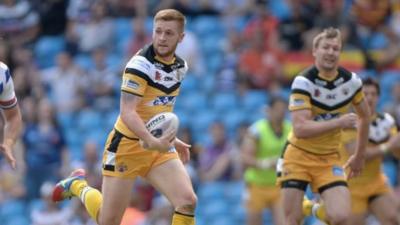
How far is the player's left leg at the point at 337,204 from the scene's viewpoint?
42.5 ft

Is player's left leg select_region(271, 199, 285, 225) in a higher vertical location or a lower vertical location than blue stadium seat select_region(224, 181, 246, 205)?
higher

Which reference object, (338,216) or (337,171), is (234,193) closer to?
(337,171)

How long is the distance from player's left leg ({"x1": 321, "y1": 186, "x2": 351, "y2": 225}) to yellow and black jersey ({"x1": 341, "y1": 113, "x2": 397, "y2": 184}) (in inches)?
52.9

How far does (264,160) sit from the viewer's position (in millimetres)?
17234

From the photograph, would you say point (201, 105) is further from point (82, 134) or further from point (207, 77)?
point (82, 134)

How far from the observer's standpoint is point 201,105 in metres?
20.0

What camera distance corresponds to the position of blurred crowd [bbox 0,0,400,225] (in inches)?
734

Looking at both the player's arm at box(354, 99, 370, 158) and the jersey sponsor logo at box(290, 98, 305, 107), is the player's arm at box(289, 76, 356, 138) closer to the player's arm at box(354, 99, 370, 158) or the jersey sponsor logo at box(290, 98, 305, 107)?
the jersey sponsor logo at box(290, 98, 305, 107)

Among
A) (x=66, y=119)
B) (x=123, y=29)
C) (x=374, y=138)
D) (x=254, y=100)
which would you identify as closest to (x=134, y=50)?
(x=123, y=29)

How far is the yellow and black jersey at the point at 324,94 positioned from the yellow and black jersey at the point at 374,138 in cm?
131

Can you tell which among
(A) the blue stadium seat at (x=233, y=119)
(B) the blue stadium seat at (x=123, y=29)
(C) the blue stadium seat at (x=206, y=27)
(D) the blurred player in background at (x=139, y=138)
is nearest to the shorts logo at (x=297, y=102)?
(D) the blurred player in background at (x=139, y=138)

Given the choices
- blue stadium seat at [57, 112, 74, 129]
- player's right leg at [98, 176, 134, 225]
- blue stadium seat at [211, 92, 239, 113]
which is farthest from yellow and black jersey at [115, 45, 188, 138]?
blue stadium seat at [57, 112, 74, 129]

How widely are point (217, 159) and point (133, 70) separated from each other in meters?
6.68

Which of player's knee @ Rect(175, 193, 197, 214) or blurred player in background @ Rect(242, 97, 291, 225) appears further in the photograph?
blurred player in background @ Rect(242, 97, 291, 225)
